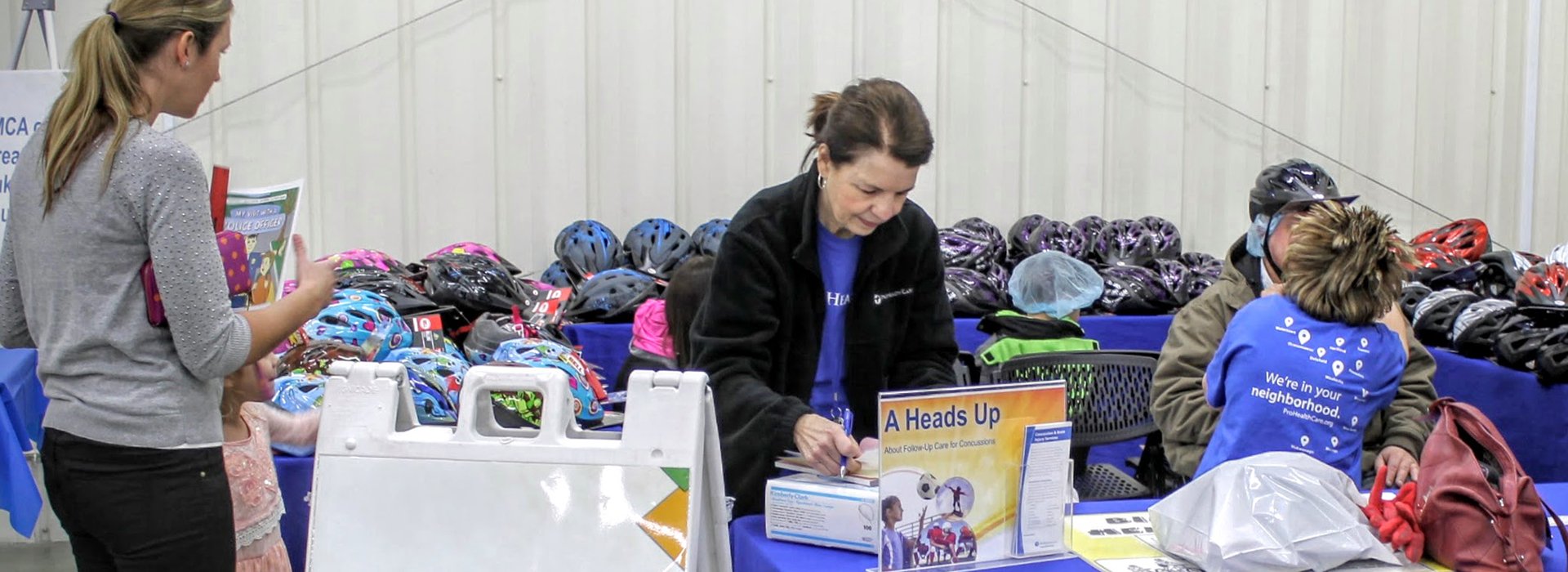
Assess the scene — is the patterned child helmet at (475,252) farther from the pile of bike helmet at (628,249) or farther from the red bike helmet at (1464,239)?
the red bike helmet at (1464,239)

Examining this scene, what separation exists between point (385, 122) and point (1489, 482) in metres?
7.03

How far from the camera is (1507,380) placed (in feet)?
16.7

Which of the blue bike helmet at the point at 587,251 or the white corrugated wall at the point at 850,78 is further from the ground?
the white corrugated wall at the point at 850,78

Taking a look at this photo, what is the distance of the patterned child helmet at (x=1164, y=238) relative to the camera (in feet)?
28.8

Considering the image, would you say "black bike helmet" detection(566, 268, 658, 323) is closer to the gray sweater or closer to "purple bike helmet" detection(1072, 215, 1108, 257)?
"purple bike helmet" detection(1072, 215, 1108, 257)

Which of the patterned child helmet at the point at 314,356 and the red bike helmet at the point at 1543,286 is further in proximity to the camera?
the red bike helmet at the point at 1543,286

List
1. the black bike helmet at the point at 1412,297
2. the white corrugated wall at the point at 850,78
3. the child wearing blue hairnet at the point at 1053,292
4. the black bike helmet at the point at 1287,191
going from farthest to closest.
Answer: the white corrugated wall at the point at 850,78 → the black bike helmet at the point at 1412,297 → the child wearing blue hairnet at the point at 1053,292 → the black bike helmet at the point at 1287,191

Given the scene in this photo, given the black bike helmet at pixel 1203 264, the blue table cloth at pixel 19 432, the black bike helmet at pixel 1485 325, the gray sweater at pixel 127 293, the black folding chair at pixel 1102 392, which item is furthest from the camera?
the black bike helmet at pixel 1203 264

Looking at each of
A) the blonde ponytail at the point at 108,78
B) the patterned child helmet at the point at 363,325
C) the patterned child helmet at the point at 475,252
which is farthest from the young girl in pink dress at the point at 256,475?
the patterned child helmet at the point at 475,252

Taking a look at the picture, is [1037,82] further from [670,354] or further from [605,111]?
[670,354]

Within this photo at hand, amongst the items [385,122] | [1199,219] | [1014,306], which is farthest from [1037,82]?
[385,122]

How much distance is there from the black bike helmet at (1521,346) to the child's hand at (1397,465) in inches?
85.0

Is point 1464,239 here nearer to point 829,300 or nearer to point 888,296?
point 888,296

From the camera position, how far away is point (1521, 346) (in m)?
5.00
